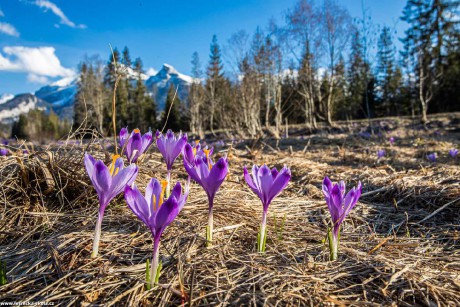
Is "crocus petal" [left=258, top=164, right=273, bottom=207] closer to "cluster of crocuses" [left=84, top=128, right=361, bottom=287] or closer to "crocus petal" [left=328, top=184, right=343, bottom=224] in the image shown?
"cluster of crocuses" [left=84, top=128, right=361, bottom=287]

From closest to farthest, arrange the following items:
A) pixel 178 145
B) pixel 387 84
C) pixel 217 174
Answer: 1. pixel 217 174
2. pixel 178 145
3. pixel 387 84

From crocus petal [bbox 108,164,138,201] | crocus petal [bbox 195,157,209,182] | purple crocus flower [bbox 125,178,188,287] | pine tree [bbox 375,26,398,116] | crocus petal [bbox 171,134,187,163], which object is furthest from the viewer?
pine tree [bbox 375,26,398,116]

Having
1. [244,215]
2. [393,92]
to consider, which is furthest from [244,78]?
[393,92]

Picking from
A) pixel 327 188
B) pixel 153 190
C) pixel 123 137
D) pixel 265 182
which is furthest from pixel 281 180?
pixel 123 137

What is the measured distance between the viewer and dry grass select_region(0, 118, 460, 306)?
87cm

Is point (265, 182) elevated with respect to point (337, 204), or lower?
elevated

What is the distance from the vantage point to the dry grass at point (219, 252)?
0.87 meters

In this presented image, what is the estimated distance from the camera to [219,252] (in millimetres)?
1104

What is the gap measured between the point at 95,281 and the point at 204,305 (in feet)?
1.10

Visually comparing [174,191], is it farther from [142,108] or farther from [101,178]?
[142,108]

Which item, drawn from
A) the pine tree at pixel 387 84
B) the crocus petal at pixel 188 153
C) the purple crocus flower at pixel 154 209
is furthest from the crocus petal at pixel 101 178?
the pine tree at pixel 387 84

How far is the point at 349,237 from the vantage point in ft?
4.71

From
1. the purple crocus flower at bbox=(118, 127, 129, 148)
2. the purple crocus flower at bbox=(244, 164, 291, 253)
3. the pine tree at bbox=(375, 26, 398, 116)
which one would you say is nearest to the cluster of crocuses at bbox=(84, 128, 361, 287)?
the purple crocus flower at bbox=(244, 164, 291, 253)

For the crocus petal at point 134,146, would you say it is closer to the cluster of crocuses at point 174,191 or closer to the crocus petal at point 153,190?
the cluster of crocuses at point 174,191
